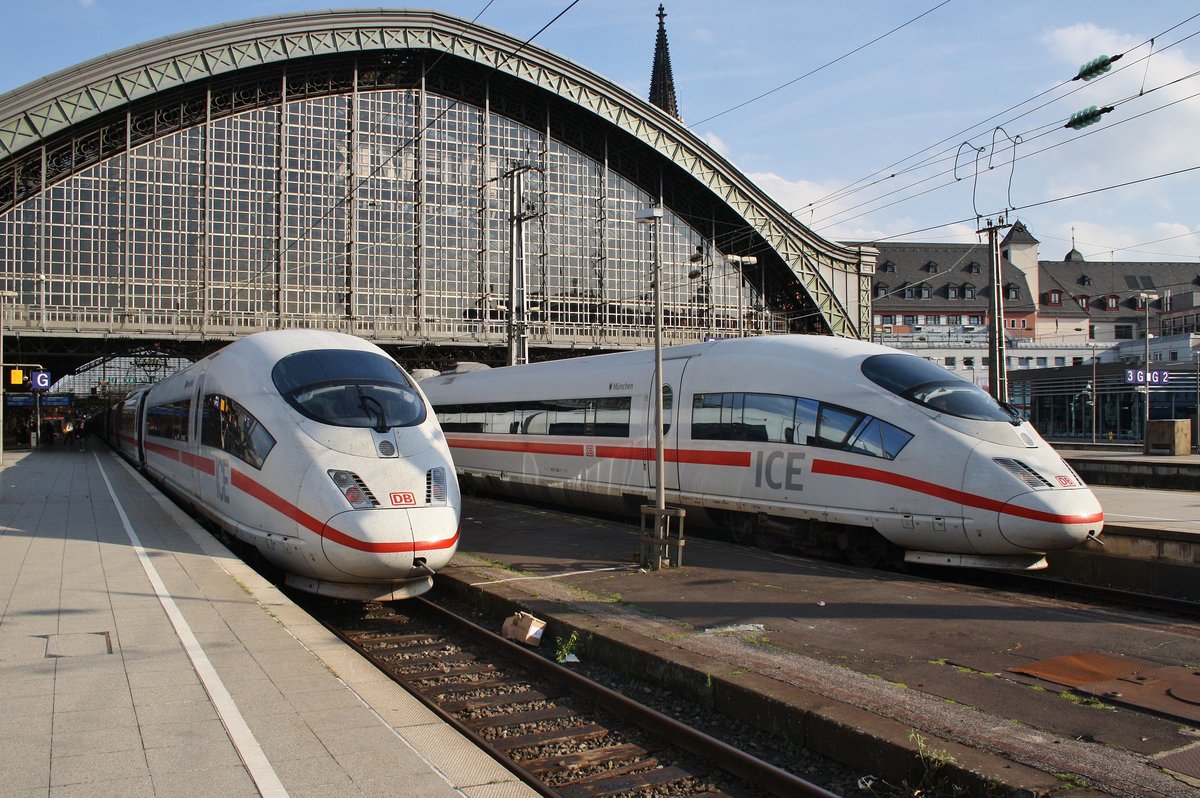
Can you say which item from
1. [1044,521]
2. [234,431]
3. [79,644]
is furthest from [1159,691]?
[234,431]

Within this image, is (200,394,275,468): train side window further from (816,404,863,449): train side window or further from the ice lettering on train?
(816,404,863,449): train side window

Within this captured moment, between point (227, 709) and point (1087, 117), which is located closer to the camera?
point (227, 709)

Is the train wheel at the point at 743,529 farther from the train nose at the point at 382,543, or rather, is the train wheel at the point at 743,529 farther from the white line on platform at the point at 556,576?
the train nose at the point at 382,543

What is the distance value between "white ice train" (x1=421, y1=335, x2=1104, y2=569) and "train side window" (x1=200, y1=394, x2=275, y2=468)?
730 centimetres

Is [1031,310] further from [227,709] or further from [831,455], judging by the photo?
[227,709]

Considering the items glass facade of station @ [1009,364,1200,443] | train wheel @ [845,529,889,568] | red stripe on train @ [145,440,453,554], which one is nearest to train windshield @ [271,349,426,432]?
red stripe on train @ [145,440,453,554]

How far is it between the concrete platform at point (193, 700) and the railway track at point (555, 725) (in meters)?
0.79

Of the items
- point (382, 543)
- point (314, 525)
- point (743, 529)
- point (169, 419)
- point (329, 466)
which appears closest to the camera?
point (382, 543)

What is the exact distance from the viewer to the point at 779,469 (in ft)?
46.1

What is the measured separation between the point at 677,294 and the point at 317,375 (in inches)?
1718

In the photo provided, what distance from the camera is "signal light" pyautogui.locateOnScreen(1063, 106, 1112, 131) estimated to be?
17.5m

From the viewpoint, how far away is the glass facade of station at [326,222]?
144ft

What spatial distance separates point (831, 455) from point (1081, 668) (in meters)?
5.65

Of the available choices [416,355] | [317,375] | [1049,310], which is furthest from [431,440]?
[1049,310]
